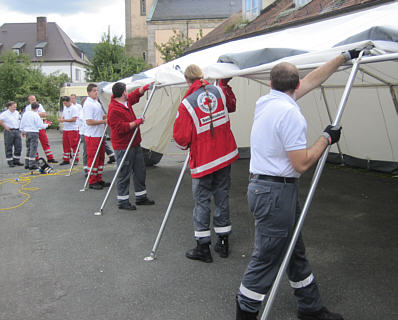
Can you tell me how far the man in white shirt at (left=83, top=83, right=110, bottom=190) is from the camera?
8.21 metres

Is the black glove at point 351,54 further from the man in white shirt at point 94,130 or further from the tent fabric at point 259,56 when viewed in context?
the man in white shirt at point 94,130

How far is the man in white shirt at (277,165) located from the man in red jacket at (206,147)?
137cm

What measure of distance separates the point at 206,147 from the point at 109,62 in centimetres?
2720

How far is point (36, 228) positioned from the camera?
19.3 ft

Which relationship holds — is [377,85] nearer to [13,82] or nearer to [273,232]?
[273,232]

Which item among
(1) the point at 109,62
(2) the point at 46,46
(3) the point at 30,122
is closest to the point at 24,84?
(1) the point at 109,62

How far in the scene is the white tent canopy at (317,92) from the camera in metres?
4.70

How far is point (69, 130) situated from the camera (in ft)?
38.2

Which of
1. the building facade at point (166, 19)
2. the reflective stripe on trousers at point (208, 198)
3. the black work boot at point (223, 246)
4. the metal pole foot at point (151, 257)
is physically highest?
the building facade at point (166, 19)

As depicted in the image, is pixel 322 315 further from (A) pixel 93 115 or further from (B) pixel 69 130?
(B) pixel 69 130

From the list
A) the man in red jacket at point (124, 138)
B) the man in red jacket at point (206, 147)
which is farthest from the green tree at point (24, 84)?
the man in red jacket at point (206, 147)

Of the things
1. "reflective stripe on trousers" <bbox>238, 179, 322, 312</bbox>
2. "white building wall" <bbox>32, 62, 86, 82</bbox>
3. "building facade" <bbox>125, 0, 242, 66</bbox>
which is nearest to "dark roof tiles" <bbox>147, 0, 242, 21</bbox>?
"building facade" <bbox>125, 0, 242, 66</bbox>

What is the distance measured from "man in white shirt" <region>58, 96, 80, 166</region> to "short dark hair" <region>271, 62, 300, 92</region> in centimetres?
951

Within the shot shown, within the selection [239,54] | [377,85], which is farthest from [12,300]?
[377,85]
